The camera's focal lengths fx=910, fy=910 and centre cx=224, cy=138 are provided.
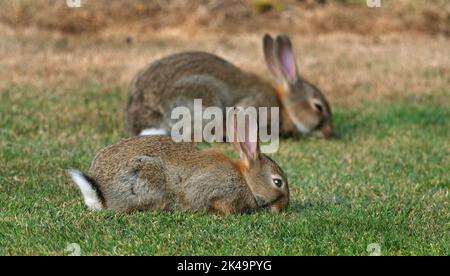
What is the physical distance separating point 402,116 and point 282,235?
615 centimetres

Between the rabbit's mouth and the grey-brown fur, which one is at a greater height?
the grey-brown fur

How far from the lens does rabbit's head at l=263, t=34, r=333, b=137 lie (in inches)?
452

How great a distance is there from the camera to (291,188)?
824cm

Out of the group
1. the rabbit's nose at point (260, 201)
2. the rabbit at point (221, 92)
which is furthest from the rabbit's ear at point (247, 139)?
the rabbit at point (221, 92)

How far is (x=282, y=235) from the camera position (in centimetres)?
646

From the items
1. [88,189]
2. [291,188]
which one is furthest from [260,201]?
[88,189]

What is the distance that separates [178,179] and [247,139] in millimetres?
705

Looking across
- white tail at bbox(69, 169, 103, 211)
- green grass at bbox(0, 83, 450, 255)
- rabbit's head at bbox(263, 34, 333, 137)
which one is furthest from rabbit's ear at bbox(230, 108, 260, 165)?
rabbit's head at bbox(263, 34, 333, 137)

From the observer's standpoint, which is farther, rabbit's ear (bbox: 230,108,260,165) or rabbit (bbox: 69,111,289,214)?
rabbit's ear (bbox: 230,108,260,165)

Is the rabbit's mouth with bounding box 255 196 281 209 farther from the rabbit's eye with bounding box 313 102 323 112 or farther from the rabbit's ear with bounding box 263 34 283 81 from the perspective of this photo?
the rabbit's ear with bounding box 263 34 283 81

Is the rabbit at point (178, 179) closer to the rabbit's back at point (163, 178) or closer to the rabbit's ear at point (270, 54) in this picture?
the rabbit's back at point (163, 178)

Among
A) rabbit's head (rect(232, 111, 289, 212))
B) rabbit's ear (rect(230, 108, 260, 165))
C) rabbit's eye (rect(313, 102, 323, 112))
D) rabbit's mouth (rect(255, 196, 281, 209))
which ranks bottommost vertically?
rabbit's eye (rect(313, 102, 323, 112))

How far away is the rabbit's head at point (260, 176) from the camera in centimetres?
717

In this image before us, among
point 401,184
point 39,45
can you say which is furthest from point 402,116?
point 39,45
